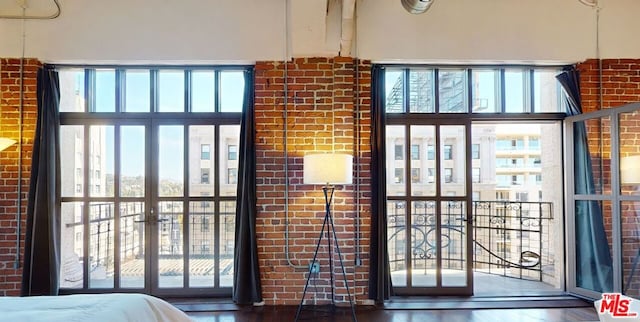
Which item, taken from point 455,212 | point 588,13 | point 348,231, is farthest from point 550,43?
point 348,231

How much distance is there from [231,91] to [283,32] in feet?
2.85

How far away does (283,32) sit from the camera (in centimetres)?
391

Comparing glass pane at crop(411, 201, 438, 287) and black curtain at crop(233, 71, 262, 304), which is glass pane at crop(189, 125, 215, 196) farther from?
glass pane at crop(411, 201, 438, 287)

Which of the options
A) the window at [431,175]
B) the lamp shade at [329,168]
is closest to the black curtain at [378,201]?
the window at [431,175]

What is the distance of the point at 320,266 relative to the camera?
3.83 metres

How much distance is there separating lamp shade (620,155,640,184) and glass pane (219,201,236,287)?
402 centimetres

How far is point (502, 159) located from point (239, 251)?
5.06 meters

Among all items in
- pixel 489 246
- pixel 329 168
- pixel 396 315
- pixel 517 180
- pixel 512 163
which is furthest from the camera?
pixel 512 163

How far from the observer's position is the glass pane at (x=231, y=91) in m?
4.11

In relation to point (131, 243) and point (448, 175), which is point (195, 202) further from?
point (448, 175)

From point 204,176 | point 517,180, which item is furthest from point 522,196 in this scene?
point 204,176

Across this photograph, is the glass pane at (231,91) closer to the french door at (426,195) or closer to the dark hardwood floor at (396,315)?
the french door at (426,195)

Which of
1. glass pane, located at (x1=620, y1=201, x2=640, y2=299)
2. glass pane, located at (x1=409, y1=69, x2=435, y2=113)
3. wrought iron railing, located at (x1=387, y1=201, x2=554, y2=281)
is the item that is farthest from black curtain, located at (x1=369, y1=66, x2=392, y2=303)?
glass pane, located at (x1=620, y1=201, x2=640, y2=299)

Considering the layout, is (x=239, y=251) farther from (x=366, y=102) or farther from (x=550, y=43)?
(x=550, y=43)
